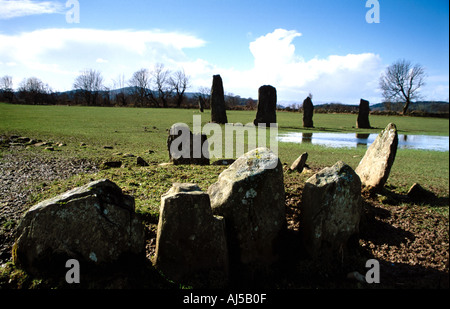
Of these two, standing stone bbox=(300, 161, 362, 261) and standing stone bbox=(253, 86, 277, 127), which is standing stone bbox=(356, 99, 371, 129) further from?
standing stone bbox=(300, 161, 362, 261)

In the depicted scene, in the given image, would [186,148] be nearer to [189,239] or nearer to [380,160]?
[380,160]

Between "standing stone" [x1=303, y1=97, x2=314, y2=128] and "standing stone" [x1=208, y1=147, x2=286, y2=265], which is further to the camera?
"standing stone" [x1=303, y1=97, x2=314, y2=128]

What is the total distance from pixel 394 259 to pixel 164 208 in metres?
3.64

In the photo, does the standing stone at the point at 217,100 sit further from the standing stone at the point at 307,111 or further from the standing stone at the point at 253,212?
the standing stone at the point at 253,212

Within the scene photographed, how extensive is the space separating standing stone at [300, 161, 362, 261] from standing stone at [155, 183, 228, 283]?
1488 mm

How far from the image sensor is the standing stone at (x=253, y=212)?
457 cm

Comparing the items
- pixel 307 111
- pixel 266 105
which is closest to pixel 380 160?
pixel 266 105

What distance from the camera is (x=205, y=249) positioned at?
4273 millimetres

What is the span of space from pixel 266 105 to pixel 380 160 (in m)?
18.4

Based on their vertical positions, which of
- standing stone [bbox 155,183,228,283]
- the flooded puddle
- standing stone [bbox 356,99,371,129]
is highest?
standing stone [bbox 356,99,371,129]

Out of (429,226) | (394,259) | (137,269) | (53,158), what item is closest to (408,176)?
(429,226)

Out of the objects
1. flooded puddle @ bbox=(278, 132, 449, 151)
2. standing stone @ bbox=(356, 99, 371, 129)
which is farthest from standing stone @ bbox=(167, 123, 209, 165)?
standing stone @ bbox=(356, 99, 371, 129)

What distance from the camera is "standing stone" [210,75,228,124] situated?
26422 mm

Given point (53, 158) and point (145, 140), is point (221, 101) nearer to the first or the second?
point (145, 140)
